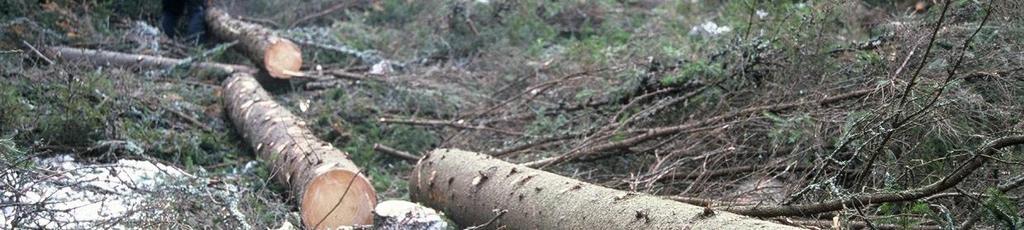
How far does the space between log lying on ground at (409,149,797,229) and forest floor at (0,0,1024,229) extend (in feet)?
1.38

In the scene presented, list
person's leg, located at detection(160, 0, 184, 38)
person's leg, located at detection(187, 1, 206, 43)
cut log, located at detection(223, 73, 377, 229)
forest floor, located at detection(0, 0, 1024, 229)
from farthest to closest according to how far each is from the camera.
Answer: person's leg, located at detection(187, 1, 206, 43) → person's leg, located at detection(160, 0, 184, 38) → cut log, located at detection(223, 73, 377, 229) → forest floor, located at detection(0, 0, 1024, 229)

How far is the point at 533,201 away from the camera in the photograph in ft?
13.1

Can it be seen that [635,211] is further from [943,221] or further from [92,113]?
[92,113]

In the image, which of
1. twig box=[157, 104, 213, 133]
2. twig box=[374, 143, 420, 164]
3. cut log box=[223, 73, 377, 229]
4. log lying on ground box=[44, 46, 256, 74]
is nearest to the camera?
cut log box=[223, 73, 377, 229]

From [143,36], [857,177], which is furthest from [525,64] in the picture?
[857,177]

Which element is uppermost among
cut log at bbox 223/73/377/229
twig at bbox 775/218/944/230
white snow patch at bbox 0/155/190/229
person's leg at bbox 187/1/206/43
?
twig at bbox 775/218/944/230

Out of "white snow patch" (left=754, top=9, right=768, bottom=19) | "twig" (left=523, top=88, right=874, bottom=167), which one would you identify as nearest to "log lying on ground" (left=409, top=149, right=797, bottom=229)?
"twig" (left=523, top=88, right=874, bottom=167)

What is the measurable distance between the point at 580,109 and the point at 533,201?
8.17 feet

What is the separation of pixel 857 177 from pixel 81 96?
4.41m

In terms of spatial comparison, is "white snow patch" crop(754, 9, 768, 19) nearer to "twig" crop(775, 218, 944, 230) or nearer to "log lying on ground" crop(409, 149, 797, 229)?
"log lying on ground" crop(409, 149, 797, 229)

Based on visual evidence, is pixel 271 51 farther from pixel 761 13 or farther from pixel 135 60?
pixel 761 13

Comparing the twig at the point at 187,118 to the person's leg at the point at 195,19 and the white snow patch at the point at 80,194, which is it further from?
the person's leg at the point at 195,19

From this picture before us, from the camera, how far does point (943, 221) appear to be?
9.12 feet

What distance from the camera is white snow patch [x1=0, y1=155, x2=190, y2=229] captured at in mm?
3746
